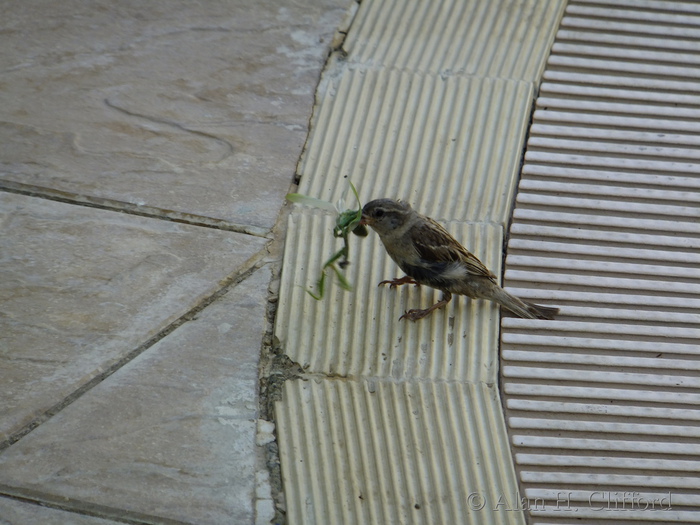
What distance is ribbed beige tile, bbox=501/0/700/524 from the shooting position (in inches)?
116

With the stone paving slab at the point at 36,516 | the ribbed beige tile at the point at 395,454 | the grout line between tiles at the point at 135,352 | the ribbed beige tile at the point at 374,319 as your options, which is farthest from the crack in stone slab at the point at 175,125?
the stone paving slab at the point at 36,516

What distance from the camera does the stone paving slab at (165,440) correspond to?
2.62 meters

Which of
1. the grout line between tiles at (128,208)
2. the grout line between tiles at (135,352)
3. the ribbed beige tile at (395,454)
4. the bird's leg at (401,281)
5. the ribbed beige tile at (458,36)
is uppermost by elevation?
the ribbed beige tile at (458,36)

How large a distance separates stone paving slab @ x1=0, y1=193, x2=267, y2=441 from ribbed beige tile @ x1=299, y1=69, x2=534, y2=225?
641mm

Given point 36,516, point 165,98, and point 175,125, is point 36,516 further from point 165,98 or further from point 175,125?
point 165,98

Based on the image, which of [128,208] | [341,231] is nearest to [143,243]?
[128,208]

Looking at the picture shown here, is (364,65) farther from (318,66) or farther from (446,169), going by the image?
(446,169)

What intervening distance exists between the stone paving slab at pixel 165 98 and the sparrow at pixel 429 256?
0.63 m

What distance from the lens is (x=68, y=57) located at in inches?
163

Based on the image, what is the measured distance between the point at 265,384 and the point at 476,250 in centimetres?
120

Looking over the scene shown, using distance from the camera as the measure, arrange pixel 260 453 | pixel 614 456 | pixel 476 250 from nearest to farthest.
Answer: pixel 260 453, pixel 614 456, pixel 476 250

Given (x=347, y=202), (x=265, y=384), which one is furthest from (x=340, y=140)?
(x=265, y=384)

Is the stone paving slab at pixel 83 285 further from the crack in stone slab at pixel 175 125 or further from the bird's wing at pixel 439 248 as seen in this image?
the bird's wing at pixel 439 248

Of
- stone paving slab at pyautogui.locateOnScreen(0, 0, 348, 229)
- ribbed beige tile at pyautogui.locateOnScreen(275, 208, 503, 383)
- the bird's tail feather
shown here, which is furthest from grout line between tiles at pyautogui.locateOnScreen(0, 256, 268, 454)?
→ the bird's tail feather
